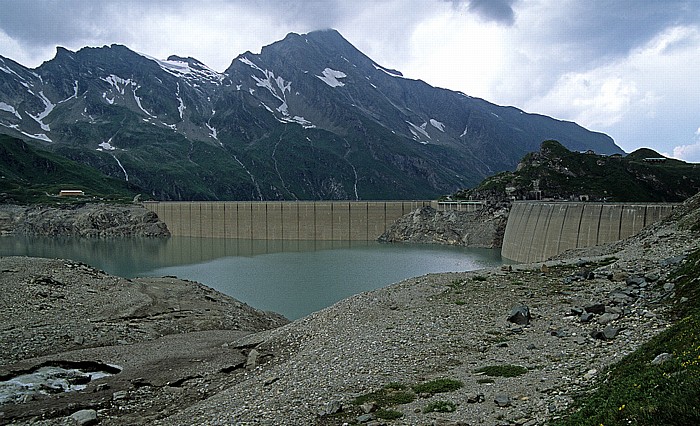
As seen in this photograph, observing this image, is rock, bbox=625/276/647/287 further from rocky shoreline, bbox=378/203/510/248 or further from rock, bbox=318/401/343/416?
rocky shoreline, bbox=378/203/510/248

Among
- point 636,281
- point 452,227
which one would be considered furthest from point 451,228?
point 636,281

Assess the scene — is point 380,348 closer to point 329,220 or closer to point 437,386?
point 437,386

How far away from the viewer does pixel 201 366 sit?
64.5ft

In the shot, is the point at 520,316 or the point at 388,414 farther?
the point at 520,316

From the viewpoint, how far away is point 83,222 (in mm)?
114188

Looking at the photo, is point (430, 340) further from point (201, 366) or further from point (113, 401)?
point (113, 401)

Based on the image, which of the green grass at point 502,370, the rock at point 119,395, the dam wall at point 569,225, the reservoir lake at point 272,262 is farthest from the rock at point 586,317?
the dam wall at point 569,225

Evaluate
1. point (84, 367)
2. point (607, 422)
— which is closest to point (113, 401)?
point (84, 367)

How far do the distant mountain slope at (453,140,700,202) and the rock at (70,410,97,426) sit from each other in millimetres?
79930

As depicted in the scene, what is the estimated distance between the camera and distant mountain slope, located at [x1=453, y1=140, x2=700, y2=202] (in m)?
84.7

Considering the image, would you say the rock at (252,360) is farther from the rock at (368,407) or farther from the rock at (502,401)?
the rock at (502,401)

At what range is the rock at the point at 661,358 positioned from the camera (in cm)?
885

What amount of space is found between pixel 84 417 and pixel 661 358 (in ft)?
46.9

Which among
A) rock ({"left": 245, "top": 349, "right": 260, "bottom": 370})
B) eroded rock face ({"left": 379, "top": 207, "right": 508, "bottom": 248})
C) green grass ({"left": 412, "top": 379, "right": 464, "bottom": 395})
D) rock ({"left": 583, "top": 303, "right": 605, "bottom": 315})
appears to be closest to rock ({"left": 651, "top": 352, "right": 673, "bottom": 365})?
green grass ({"left": 412, "top": 379, "right": 464, "bottom": 395})
